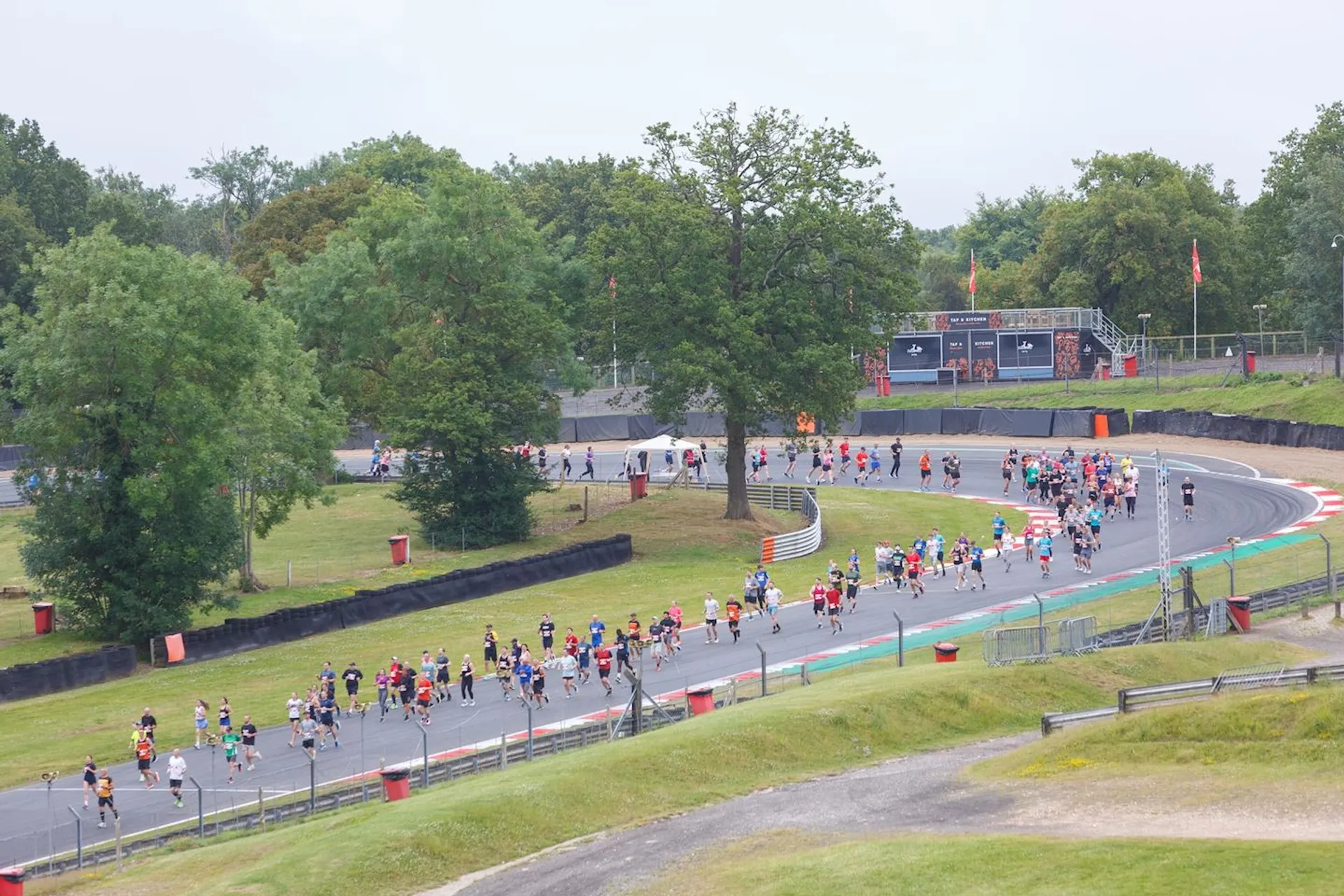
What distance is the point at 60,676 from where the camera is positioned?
41125 millimetres

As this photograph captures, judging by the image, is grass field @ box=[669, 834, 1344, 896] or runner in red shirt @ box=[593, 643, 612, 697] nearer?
grass field @ box=[669, 834, 1344, 896]

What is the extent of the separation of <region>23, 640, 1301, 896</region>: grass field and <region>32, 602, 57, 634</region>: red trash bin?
2227 centimetres

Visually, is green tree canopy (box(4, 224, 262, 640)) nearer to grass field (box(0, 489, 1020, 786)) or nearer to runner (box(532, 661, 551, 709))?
grass field (box(0, 489, 1020, 786))

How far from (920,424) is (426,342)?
105 ft

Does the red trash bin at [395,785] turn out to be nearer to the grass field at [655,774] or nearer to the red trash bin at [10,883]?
the grass field at [655,774]

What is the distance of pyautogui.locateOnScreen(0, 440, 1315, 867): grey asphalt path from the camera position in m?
31.2

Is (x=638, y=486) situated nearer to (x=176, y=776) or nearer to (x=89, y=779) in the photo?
(x=176, y=776)

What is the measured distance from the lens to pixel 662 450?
235ft

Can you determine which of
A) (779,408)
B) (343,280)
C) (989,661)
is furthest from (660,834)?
(343,280)

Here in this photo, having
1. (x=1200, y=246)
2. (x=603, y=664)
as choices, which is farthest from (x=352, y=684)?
(x=1200, y=246)

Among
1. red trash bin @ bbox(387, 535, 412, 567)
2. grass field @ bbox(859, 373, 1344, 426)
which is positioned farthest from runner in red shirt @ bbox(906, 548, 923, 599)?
grass field @ bbox(859, 373, 1344, 426)

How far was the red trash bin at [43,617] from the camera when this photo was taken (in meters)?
47.4

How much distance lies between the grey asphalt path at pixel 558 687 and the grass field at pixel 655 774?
3.02 m

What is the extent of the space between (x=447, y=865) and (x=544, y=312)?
3930cm
